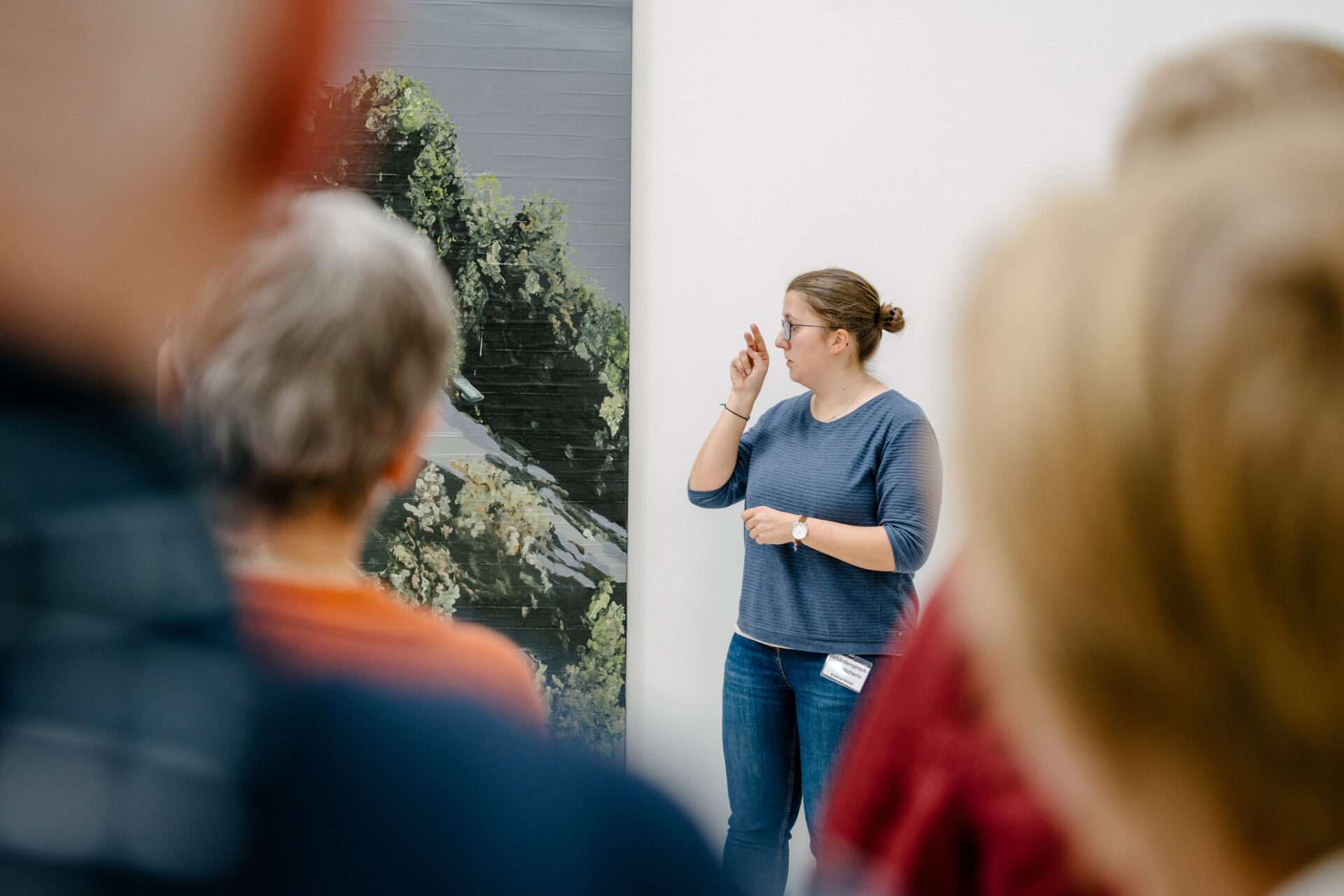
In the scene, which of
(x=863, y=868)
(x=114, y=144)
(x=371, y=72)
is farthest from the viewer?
(x=371, y=72)

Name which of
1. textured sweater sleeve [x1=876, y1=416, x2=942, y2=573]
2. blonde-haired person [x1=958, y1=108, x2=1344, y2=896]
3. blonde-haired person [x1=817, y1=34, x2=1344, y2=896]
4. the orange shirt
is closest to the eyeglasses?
textured sweater sleeve [x1=876, y1=416, x2=942, y2=573]

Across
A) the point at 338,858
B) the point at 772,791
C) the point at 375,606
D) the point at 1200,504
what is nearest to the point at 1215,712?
the point at 1200,504

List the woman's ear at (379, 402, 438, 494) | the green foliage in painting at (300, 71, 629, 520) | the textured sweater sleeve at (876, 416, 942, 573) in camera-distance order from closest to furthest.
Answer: the woman's ear at (379, 402, 438, 494) < the textured sweater sleeve at (876, 416, 942, 573) < the green foliage in painting at (300, 71, 629, 520)

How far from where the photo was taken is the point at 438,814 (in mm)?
279

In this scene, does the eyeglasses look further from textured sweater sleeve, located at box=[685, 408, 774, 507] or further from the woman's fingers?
textured sweater sleeve, located at box=[685, 408, 774, 507]

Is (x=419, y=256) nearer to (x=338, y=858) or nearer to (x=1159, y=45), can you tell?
(x=338, y=858)

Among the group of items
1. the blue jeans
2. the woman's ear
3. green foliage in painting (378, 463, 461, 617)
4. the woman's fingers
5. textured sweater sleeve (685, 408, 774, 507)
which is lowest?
the blue jeans

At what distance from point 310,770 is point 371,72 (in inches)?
102

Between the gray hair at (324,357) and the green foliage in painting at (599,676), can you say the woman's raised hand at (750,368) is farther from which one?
the gray hair at (324,357)

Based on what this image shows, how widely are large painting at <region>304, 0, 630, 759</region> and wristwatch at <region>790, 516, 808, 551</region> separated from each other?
682mm

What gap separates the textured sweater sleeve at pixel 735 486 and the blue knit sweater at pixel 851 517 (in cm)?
Answer: 19

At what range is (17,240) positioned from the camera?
0.70 ft

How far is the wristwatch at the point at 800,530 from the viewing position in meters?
2.00

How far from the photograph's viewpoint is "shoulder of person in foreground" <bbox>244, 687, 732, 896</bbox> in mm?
260
